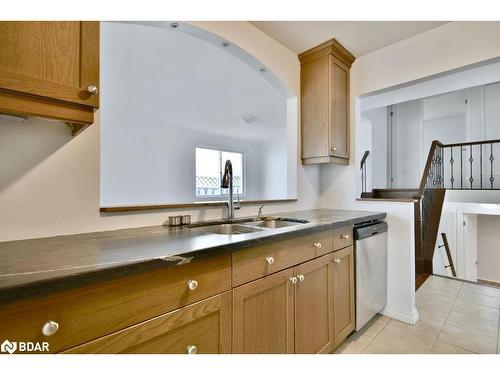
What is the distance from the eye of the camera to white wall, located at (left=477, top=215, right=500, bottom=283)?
15.3 feet

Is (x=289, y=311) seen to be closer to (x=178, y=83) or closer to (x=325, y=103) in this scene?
(x=325, y=103)

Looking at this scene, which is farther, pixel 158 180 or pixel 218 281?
pixel 158 180

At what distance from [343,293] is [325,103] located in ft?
5.09

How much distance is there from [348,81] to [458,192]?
3.99 m

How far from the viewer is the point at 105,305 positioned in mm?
697

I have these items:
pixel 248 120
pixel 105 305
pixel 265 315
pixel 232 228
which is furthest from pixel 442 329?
pixel 248 120

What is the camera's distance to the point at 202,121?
4.75m

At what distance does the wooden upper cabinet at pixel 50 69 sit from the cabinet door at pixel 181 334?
0.74 m

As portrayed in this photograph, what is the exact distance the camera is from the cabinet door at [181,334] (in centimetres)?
71

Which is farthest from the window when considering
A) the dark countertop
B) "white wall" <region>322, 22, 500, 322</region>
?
the dark countertop

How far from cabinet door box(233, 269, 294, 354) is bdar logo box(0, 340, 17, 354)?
25.8 inches

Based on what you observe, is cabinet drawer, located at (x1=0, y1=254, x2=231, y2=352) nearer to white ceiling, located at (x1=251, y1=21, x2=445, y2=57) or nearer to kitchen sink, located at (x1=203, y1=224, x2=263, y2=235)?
kitchen sink, located at (x1=203, y1=224, x2=263, y2=235)
